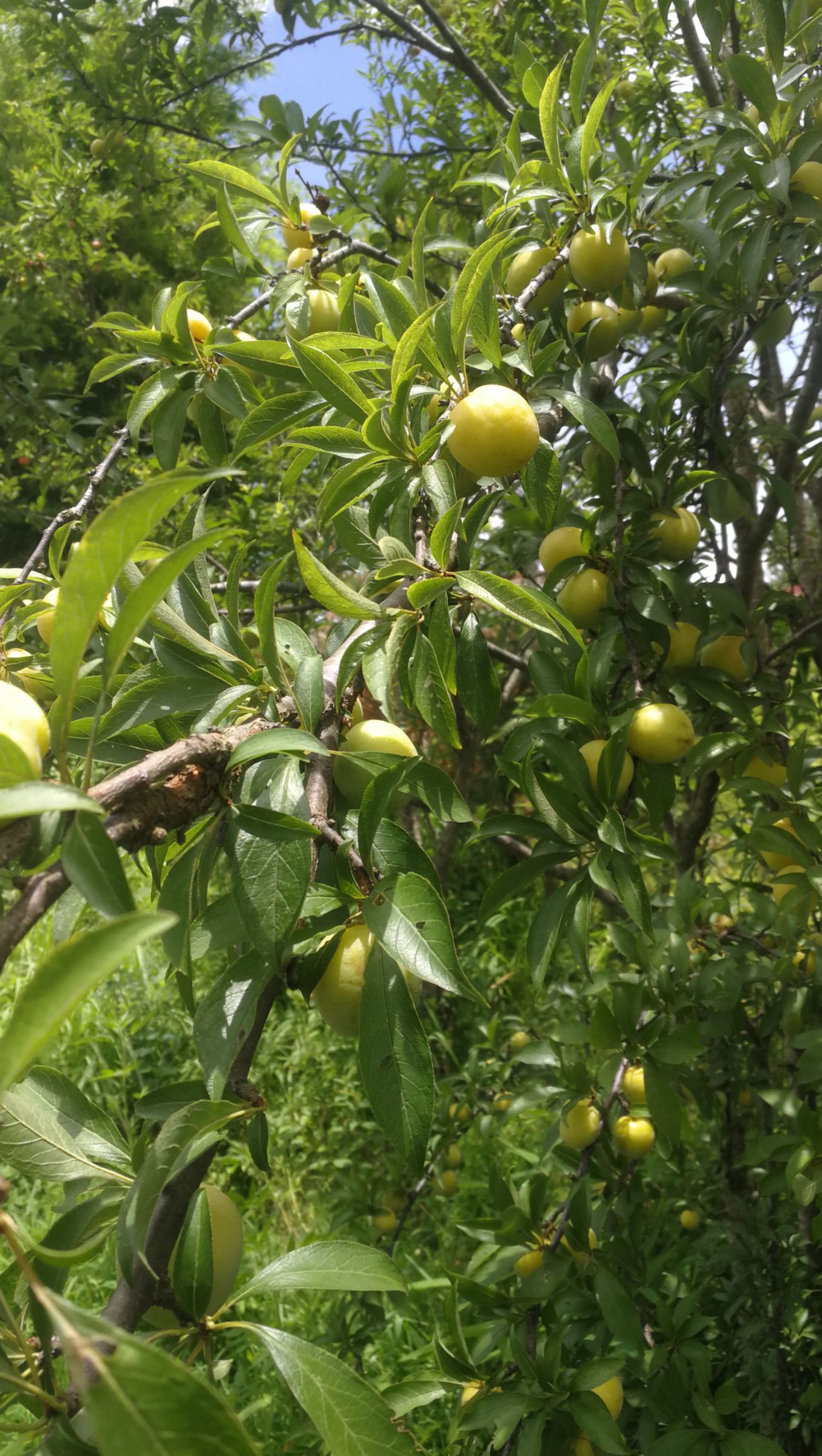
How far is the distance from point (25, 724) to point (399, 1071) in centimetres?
28

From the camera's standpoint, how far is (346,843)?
22.6 inches

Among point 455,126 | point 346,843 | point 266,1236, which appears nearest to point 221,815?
point 346,843

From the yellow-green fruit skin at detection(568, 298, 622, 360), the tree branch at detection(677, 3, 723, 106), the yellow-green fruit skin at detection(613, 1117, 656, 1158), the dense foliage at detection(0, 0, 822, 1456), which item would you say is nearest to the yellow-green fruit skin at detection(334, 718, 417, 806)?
the dense foliage at detection(0, 0, 822, 1456)

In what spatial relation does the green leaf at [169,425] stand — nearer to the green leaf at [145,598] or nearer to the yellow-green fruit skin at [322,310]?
the yellow-green fruit skin at [322,310]

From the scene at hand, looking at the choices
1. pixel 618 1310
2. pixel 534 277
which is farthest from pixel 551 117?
pixel 618 1310

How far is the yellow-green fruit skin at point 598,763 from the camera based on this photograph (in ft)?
3.00

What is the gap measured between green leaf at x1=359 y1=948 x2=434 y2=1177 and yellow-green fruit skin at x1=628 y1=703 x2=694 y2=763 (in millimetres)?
473

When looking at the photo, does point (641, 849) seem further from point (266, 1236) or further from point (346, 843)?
point (266, 1236)

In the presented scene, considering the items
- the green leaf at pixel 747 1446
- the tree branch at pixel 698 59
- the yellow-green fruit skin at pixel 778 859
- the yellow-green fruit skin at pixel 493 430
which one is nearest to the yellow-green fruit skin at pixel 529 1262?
the green leaf at pixel 747 1446

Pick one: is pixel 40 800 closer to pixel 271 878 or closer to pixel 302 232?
pixel 271 878

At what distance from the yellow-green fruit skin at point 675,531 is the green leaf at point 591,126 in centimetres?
37

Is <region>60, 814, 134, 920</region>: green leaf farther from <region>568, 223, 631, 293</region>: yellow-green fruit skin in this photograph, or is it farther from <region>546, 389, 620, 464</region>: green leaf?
<region>568, 223, 631, 293</region>: yellow-green fruit skin

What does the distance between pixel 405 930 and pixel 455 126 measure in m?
2.43

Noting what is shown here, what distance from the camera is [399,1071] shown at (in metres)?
0.53
